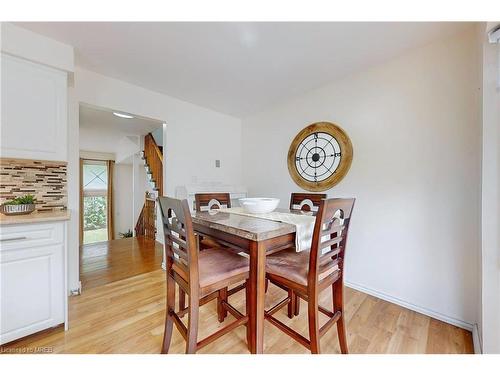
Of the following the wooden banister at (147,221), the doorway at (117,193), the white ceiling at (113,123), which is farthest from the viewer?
the wooden banister at (147,221)

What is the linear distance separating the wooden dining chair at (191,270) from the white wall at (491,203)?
1413 millimetres

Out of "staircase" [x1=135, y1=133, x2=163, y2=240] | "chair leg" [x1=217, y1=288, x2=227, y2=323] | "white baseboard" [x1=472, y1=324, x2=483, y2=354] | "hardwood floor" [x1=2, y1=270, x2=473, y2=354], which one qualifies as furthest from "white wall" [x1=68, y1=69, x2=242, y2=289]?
"white baseboard" [x1=472, y1=324, x2=483, y2=354]

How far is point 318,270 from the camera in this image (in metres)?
1.14

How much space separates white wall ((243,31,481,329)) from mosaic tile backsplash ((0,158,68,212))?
286cm

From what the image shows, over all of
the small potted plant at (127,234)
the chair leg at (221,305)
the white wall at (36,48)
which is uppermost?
the white wall at (36,48)

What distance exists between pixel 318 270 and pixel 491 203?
1097 mm

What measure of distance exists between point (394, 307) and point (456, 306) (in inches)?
16.9

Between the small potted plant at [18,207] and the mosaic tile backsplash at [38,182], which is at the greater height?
the mosaic tile backsplash at [38,182]

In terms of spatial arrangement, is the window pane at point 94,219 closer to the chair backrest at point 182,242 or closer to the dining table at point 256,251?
the chair backrest at point 182,242

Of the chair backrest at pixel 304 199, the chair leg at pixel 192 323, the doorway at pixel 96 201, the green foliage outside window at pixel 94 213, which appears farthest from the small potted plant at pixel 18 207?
the green foliage outside window at pixel 94 213

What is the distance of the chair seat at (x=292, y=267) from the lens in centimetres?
121

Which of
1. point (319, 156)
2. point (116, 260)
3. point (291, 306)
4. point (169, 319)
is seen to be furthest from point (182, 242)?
point (116, 260)
